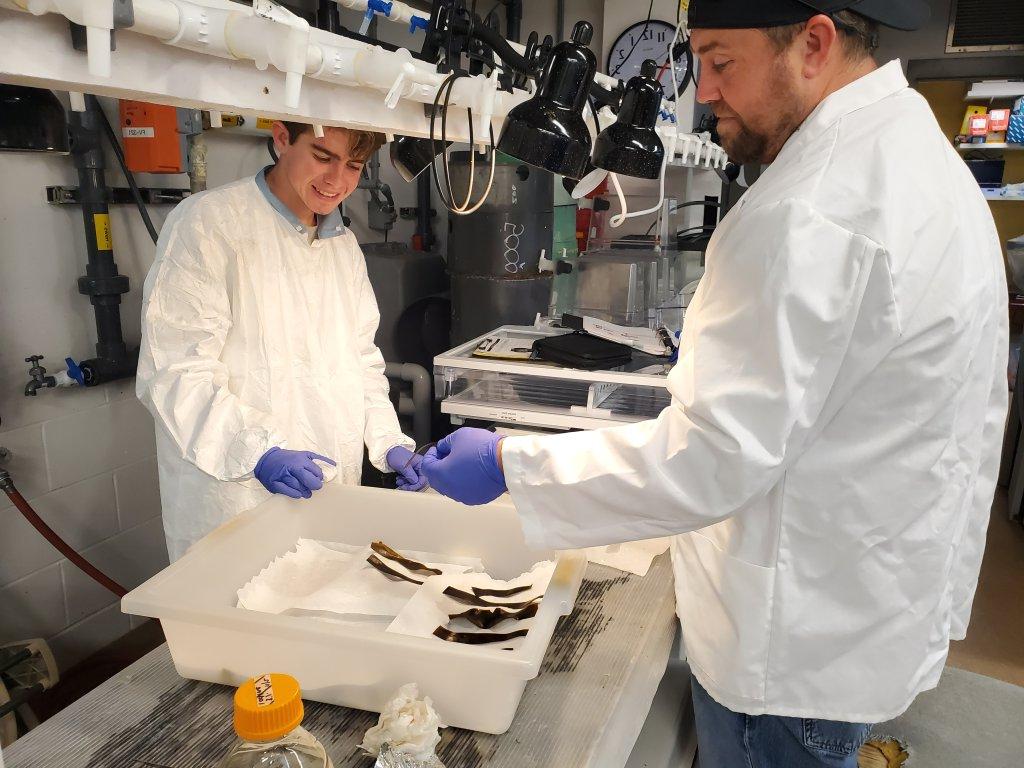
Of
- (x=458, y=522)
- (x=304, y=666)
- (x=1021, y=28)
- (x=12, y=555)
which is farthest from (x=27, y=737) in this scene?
(x=1021, y=28)

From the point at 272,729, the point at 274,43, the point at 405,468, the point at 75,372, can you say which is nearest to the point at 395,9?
the point at 274,43

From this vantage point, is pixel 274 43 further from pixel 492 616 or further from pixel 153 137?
pixel 153 137

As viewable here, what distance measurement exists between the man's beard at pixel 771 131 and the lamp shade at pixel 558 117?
0.20 m

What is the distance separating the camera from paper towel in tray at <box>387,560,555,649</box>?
96 cm

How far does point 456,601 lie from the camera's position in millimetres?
1056

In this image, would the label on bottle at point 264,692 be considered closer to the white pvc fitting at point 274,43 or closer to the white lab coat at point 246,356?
the white pvc fitting at point 274,43

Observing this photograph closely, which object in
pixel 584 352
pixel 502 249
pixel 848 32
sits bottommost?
pixel 584 352

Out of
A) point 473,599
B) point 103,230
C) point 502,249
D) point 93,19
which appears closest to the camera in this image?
point 93,19

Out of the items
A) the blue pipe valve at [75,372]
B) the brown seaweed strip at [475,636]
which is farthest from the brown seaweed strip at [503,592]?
the blue pipe valve at [75,372]

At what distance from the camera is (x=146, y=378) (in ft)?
4.71

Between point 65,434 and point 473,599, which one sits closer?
point 473,599

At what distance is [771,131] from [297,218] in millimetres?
1056

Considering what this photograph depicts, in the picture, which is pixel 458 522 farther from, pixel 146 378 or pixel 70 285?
pixel 70 285

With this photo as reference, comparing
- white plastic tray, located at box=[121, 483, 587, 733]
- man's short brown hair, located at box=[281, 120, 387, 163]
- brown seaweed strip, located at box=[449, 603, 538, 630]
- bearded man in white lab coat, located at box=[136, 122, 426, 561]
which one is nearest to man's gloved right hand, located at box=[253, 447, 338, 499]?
bearded man in white lab coat, located at box=[136, 122, 426, 561]
